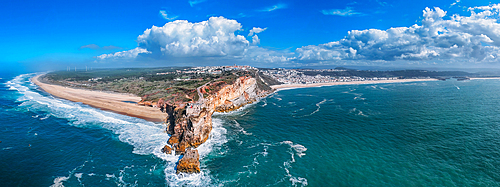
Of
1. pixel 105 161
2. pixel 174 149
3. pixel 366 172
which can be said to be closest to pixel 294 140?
pixel 366 172

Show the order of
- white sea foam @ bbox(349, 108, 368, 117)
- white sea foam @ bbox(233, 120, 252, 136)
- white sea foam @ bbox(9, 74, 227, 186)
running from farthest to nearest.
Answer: white sea foam @ bbox(349, 108, 368, 117), white sea foam @ bbox(233, 120, 252, 136), white sea foam @ bbox(9, 74, 227, 186)

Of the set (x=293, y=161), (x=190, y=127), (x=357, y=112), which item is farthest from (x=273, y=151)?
(x=357, y=112)

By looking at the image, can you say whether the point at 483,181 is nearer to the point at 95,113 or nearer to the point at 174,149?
the point at 174,149

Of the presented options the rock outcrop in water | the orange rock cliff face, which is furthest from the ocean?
the orange rock cliff face

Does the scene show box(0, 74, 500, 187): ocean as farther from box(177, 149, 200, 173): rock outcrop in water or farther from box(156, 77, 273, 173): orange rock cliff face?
box(156, 77, 273, 173): orange rock cliff face

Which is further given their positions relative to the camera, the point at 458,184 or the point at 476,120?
the point at 476,120

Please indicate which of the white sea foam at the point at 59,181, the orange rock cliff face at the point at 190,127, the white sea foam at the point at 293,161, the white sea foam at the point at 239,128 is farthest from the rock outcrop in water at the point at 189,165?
the white sea foam at the point at 239,128
